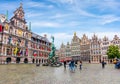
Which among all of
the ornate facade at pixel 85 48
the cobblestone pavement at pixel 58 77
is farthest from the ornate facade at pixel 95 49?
the cobblestone pavement at pixel 58 77

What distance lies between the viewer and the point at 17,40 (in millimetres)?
64500

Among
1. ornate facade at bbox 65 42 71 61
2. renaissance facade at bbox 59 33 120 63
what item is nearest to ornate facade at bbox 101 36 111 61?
renaissance facade at bbox 59 33 120 63

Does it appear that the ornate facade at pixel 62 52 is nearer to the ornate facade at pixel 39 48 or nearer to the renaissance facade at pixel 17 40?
the ornate facade at pixel 39 48

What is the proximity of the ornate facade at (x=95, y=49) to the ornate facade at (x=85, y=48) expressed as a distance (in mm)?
2809

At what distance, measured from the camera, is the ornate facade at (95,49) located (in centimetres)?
9791

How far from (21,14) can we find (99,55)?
53.1 m

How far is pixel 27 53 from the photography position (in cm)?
6912

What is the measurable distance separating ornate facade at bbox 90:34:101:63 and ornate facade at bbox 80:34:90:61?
2809 mm

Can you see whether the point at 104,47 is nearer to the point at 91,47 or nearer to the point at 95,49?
the point at 95,49

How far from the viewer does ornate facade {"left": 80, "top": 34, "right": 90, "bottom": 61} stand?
338ft

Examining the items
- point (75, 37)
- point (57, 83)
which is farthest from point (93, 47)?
point (57, 83)

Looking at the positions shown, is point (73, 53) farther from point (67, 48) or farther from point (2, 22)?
point (2, 22)

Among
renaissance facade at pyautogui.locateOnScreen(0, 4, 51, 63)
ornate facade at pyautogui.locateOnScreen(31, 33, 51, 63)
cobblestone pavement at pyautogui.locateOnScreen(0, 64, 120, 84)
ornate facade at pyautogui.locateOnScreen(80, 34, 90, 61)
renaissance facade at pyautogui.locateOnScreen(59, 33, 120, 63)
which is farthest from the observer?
ornate facade at pyautogui.locateOnScreen(80, 34, 90, 61)

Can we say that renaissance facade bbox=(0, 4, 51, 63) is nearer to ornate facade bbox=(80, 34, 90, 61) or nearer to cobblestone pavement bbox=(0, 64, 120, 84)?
ornate facade bbox=(80, 34, 90, 61)
